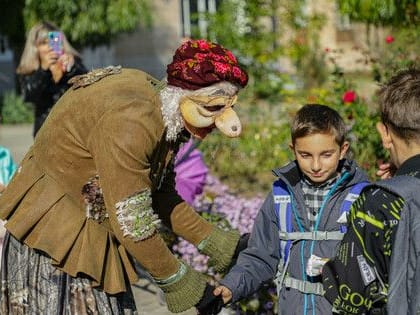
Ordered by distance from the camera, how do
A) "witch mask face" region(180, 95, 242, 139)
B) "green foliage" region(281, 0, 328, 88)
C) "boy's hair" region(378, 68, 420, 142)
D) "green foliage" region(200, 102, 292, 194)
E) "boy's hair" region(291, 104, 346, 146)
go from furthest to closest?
"green foliage" region(281, 0, 328, 88)
"green foliage" region(200, 102, 292, 194)
"boy's hair" region(291, 104, 346, 146)
"witch mask face" region(180, 95, 242, 139)
"boy's hair" region(378, 68, 420, 142)

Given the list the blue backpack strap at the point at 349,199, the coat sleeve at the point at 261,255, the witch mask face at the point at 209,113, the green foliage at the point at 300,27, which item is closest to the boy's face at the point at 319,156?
the blue backpack strap at the point at 349,199

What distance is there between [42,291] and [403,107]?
5.06 ft

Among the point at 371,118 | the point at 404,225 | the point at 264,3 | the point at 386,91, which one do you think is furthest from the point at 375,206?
the point at 264,3

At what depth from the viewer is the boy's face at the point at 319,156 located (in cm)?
Answer: 325

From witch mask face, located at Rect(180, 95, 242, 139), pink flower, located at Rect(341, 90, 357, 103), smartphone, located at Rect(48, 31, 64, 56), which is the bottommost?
pink flower, located at Rect(341, 90, 357, 103)

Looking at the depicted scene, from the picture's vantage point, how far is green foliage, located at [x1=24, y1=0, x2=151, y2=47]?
16.6m

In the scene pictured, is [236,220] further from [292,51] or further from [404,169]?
[292,51]

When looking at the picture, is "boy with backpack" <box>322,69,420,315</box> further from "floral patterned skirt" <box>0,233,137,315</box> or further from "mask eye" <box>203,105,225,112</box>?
"floral patterned skirt" <box>0,233,137,315</box>

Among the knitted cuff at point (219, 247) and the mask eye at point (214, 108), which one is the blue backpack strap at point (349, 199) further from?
the mask eye at point (214, 108)

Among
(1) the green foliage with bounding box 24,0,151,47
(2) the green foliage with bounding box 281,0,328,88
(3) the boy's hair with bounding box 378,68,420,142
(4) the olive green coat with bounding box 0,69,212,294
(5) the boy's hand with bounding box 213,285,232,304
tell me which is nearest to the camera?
(3) the boy's hair with bounding box 378,68,420,142

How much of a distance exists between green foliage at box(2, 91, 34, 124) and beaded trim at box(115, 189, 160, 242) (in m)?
15.0

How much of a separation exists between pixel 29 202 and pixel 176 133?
0.62m

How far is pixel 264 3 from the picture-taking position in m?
11.9

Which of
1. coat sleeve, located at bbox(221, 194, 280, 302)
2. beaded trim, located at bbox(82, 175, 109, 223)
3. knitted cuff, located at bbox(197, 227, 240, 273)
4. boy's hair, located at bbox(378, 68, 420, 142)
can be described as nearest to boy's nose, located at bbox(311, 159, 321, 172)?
coat sleeve, located at bbox(221, 194, 280, 302)
